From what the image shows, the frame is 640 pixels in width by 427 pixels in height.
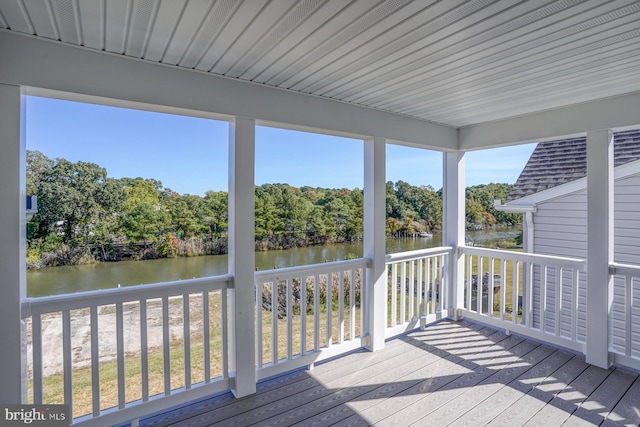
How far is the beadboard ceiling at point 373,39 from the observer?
5.11 feet

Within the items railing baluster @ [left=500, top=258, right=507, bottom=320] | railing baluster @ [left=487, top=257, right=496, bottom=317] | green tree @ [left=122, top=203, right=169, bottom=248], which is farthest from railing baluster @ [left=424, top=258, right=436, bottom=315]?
green tree @ [left=122, top=203, right=169, bottom=248]

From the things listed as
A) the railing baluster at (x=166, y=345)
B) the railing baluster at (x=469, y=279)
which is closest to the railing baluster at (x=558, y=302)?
the railing baluster at (x=469, y=279)

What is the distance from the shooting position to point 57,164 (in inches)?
79.6

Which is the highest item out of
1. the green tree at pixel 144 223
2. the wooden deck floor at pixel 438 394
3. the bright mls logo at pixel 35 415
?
the green tree at pixel 144 223

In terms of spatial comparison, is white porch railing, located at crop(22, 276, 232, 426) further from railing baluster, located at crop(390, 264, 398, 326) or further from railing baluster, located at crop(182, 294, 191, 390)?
railing baluster, located at crop(390, 264, 398, 326)

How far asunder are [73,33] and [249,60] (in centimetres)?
95

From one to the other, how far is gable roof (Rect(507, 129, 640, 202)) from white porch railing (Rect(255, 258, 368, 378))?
279cm

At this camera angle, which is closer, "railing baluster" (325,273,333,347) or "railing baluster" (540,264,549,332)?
"railing baluster" (325,273,333,347)

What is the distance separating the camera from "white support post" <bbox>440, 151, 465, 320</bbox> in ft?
13.8

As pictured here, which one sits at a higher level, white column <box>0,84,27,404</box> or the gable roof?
the gable roof

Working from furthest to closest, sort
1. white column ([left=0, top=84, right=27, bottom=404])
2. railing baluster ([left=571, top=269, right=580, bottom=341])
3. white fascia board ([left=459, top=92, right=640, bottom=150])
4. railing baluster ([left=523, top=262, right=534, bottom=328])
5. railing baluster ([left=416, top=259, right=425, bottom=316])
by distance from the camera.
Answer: railing baluster ([left=416, top=259, right=425, bottom=316]) → railing baluster ([left=523, top=262, right=534, bottom=328]) → railing baluster ([left=571, top=269, right=580, bottom=341]) → white fascia board ([left=459, top=92, right=640, bottom=150]) → white column ([left=0, top=84, right=27, bottom=404])

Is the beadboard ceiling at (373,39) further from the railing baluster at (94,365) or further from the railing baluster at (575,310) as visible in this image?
the railing baluster at (575,310)

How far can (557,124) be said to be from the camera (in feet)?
10.7

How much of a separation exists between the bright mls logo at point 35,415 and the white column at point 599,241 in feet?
13.8
